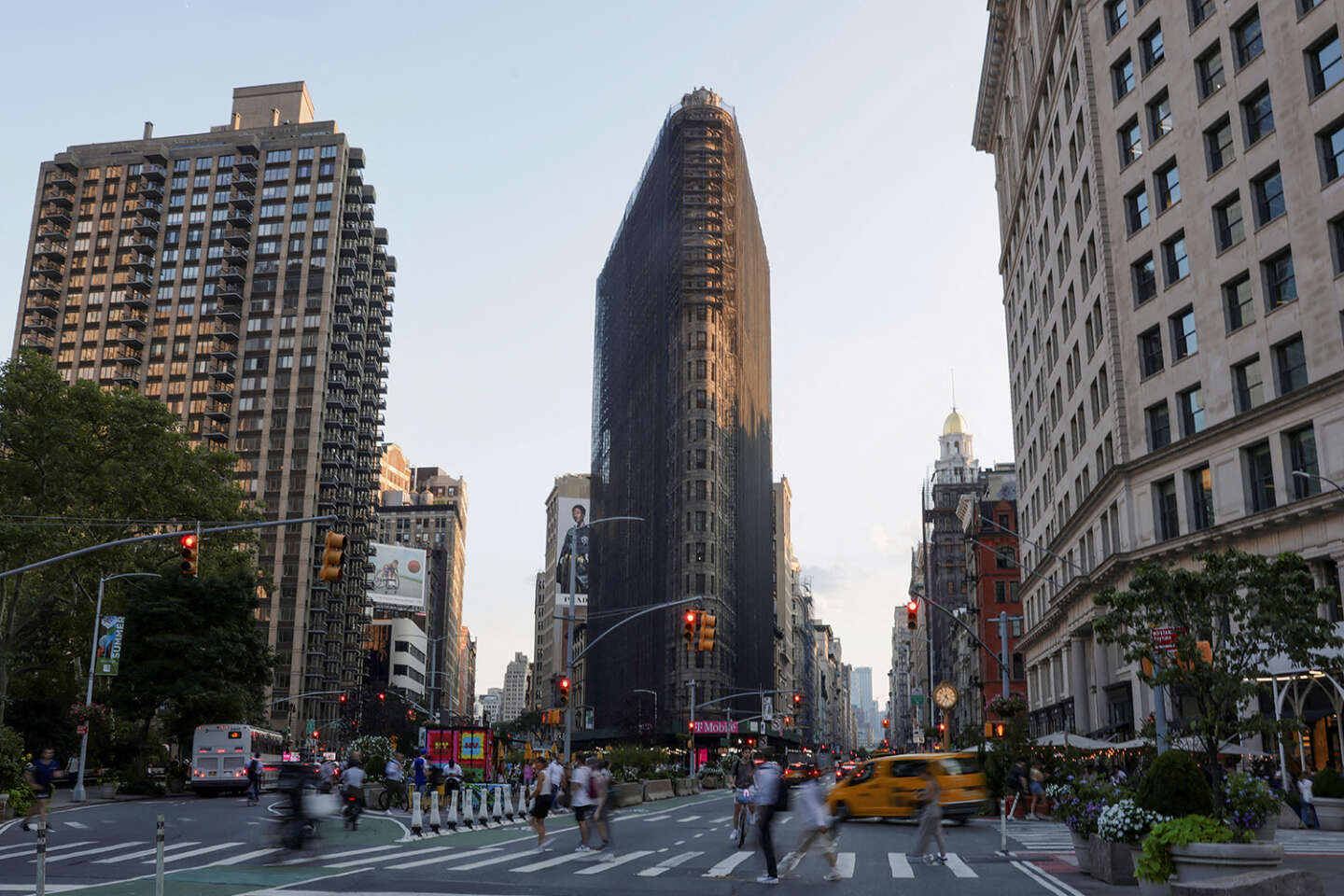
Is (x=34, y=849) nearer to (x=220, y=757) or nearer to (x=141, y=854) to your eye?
(x=141, y=854)

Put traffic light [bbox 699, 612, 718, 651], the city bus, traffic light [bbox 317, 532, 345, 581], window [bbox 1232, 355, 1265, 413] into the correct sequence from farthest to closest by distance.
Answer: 1. the city bus
2. window [bbox 1232, 355, 1265, 413]
3. traffic light [bbox 699, 612, 718, 651]
4. traffic light [bbox 317, 532, 345, 581]

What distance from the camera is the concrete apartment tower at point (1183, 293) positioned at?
36906 mm

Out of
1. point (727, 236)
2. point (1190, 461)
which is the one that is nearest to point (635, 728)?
point (727, 236)

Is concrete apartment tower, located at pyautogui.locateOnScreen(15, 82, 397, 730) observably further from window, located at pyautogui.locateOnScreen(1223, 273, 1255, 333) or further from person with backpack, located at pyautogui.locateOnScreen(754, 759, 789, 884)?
person with backpack, located at pyautogui.locateOnScreen(754, 759, 789, 884)

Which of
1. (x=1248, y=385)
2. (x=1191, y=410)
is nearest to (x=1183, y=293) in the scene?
(x=1191, y=410)

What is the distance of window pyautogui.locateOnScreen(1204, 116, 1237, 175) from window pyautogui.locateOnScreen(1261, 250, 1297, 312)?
4.74 m

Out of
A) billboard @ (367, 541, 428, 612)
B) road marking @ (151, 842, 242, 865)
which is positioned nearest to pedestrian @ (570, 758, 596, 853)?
road marking @ (151, 842, 242, 865)

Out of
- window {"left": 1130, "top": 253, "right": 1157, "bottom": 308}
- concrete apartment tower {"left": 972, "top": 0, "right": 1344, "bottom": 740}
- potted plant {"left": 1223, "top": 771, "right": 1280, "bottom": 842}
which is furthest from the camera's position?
window {"left": 1130, "top": 253, "right": 1157, "bottom": 308}

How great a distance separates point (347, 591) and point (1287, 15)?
435ft

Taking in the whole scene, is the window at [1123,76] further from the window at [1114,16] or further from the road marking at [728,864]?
the road marking at [728,864]

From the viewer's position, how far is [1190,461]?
1656 inches

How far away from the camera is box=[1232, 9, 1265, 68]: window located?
4072 centimetres

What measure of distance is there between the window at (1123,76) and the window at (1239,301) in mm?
12186

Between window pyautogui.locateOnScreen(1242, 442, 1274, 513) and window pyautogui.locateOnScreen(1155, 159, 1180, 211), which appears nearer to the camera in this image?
window pyautogui.locateOnScreen(1242, 442, 1274, 513)
